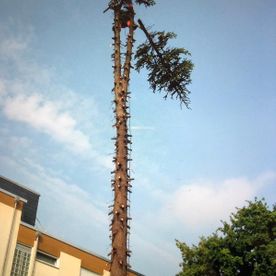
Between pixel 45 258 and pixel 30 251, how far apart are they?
150 cm

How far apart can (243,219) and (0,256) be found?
76.0ft

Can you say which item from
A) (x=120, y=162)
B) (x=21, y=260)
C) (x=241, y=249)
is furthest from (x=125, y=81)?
(x=241, y=249)

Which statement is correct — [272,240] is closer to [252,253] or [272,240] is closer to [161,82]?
[252,253]

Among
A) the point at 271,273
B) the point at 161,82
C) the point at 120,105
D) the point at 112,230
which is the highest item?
the point at 161,82

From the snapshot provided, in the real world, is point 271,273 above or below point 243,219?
below

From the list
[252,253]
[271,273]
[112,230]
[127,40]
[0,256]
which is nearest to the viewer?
[112,230]

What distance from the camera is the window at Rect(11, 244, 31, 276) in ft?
64.0

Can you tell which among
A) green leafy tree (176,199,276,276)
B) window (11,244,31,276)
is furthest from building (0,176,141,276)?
green leafy tree (176,199,276,276)

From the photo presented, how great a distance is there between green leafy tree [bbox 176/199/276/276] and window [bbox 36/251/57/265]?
14.5 meters

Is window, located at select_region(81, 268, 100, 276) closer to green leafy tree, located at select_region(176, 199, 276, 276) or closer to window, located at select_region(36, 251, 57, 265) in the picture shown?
window, located at select_region(36, 251, 57, 265)

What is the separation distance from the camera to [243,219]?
3300 cm

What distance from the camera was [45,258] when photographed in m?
21.8

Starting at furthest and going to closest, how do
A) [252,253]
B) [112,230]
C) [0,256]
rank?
1. [252,253]
2. [0,256]
3. [112,230]

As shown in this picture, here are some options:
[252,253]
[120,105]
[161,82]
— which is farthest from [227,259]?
[120,105]
